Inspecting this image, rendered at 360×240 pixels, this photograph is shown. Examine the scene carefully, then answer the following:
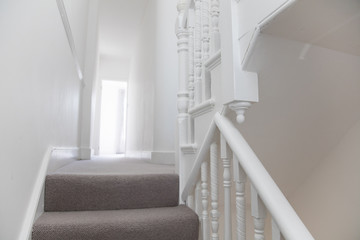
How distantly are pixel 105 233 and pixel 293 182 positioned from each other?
121 cm

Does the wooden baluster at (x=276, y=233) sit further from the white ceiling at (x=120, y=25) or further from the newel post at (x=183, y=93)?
the white ceiling at (x=120, y=25)

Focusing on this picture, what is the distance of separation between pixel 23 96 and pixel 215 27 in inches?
35.8

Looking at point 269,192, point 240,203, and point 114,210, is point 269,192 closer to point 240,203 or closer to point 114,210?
point 240,203

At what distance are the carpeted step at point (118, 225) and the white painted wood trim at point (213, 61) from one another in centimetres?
76

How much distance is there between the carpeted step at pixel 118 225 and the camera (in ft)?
3.80

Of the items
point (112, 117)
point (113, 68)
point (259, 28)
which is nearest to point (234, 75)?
point (259, 28)

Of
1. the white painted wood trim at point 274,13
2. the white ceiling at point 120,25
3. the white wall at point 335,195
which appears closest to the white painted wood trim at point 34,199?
the white painted wood trim at point 274,13

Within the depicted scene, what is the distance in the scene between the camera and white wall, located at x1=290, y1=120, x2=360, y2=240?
157 centimetres

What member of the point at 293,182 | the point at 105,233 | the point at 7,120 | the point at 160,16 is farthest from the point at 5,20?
the point at 160,16

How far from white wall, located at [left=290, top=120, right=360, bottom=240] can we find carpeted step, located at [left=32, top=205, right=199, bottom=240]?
0.88 metres

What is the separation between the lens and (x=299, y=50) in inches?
41.8

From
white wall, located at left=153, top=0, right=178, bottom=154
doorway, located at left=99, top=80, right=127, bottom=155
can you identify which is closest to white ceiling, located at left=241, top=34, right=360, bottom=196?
white wall, located at left=153, top=0, right=178, bottom=154

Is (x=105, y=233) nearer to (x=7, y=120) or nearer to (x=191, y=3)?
(x=7, y=120)

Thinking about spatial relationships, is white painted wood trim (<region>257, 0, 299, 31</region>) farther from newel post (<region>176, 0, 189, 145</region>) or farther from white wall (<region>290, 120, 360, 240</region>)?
white wall (<region>290, 120, 360, 240</region>)
